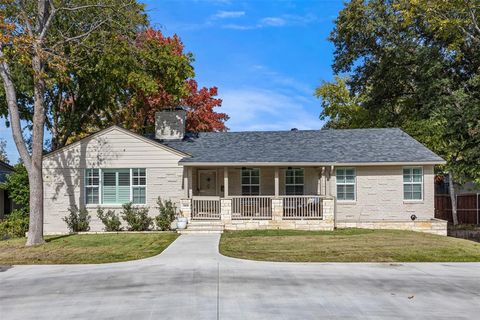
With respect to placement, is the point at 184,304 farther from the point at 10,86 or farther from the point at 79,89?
the point at 79,89

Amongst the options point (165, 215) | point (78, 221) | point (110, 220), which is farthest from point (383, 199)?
point (78, 221)

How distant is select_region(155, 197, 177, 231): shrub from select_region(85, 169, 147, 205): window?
2.98 ft

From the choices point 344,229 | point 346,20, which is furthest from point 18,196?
point 346,20

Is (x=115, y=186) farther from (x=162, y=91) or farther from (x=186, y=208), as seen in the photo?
(x=162, y=91)

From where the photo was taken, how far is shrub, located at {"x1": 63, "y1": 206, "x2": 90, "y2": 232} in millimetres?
18875

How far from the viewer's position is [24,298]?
7.61 metres

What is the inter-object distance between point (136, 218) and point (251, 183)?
17.7 ft

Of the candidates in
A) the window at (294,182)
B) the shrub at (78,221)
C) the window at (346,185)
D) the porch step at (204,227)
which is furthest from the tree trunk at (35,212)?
the window at (346,185)

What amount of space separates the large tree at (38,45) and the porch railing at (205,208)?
5.93 m

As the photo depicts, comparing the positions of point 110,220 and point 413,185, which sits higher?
point 413,185

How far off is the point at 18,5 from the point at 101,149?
6.43 meters

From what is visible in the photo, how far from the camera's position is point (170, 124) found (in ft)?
72.6

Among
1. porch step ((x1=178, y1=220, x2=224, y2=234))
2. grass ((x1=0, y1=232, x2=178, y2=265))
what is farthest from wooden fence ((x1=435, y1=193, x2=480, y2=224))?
grass ((x1=0, y1=232, x2=178, y2=265))

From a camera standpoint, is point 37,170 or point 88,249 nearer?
point 88,249
